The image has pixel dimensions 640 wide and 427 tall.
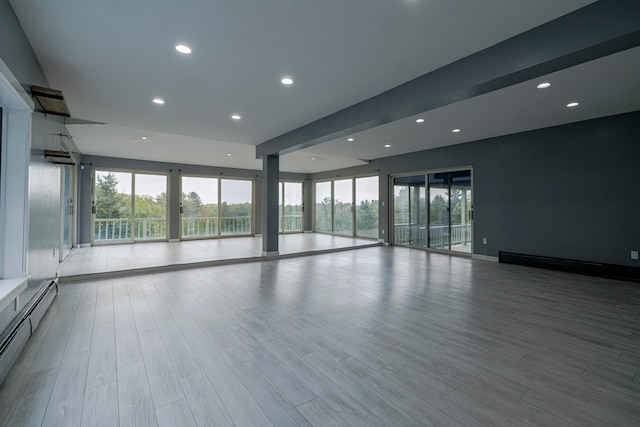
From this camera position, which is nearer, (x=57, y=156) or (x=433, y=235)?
(x=57, y=156)

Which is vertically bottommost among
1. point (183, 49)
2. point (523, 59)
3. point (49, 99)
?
point (49, 99)

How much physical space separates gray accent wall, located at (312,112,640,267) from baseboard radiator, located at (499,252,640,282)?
0.28ft

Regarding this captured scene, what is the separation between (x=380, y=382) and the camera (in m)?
1.95

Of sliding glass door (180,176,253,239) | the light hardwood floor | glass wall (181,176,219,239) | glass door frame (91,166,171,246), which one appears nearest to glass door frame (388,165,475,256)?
the light hardwood floor

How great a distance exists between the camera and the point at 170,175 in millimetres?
9320

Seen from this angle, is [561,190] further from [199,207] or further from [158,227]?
[158,227]

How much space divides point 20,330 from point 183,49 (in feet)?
9.00

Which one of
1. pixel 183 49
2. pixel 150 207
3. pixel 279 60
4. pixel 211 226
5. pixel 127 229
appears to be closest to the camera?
pixel 183 49

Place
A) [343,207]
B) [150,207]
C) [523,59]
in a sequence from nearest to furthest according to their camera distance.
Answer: [523,59]
[150,207]
[343,207]

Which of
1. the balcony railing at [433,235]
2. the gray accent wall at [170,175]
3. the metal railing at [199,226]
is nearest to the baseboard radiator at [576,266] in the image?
the balcony railing at [433,235]

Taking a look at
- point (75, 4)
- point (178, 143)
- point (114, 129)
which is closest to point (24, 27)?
point (75, 4)

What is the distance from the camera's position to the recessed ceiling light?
2.63 m

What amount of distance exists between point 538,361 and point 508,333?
0.49 m

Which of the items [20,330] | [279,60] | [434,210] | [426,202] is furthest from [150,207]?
[434,210]
